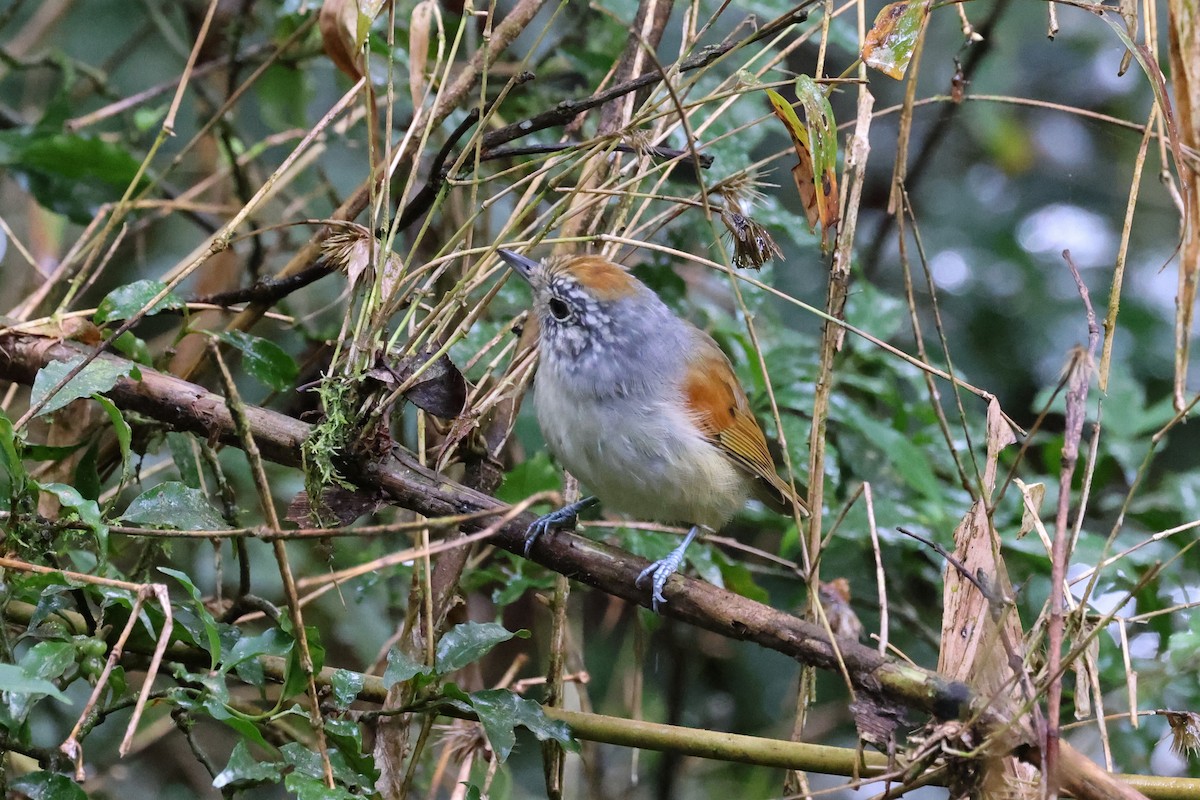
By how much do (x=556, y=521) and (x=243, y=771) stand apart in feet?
2.92

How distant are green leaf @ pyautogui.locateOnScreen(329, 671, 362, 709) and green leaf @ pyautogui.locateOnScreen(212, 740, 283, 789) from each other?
16 centimetres

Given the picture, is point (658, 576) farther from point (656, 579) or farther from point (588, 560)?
point (588, 560)

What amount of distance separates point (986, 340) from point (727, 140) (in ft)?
8.70

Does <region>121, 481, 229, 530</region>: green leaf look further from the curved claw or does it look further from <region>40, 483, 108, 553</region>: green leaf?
the curved claw

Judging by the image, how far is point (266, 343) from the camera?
7.99 ft

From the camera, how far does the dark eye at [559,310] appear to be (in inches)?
108

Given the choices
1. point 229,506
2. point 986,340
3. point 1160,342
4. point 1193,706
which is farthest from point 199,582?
point 1160,342

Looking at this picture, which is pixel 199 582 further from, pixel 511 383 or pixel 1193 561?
pixel 1193 561

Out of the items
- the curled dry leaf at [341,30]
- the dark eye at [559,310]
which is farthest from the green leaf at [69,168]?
the dark eye at [559,310]

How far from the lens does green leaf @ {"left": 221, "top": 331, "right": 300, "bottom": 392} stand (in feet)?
8.05

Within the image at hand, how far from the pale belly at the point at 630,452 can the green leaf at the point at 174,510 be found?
0.88 m

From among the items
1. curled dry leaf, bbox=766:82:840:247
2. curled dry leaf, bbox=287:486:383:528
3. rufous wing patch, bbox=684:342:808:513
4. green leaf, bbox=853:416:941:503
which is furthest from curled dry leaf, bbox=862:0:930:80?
curled dry leaf, bbox=287:486:383:528

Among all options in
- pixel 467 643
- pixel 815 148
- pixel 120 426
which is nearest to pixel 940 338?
pixel 815 148

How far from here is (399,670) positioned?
1.91 m
